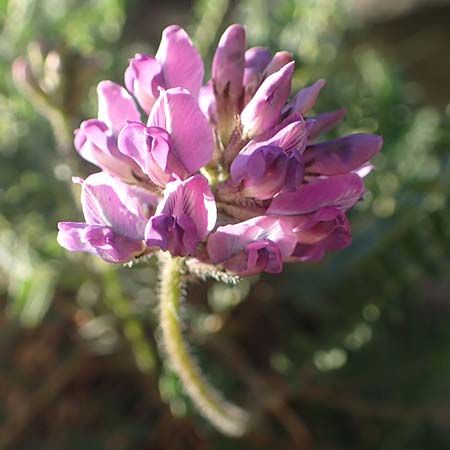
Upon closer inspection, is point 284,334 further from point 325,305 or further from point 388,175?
point 388,175

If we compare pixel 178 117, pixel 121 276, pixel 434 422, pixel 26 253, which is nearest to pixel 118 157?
pixel 178 117

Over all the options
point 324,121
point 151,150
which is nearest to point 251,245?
point 151,150

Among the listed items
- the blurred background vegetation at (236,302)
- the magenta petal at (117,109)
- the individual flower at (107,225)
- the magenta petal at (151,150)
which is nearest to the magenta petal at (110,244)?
the individual flower at (107,225)

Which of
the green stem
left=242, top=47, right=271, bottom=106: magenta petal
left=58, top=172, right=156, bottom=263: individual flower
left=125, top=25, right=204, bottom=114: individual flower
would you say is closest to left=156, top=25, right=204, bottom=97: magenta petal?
left=125, top=25, right=204, bottom=114: individual flower

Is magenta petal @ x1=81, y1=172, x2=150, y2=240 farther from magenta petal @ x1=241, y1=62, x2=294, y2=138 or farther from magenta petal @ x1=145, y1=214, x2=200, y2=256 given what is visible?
magenta petal @ x1=241, y1=62, x2=294, y2=138

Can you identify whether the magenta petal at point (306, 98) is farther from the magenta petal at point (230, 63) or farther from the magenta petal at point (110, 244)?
the magenta petal at point (110, 244)
